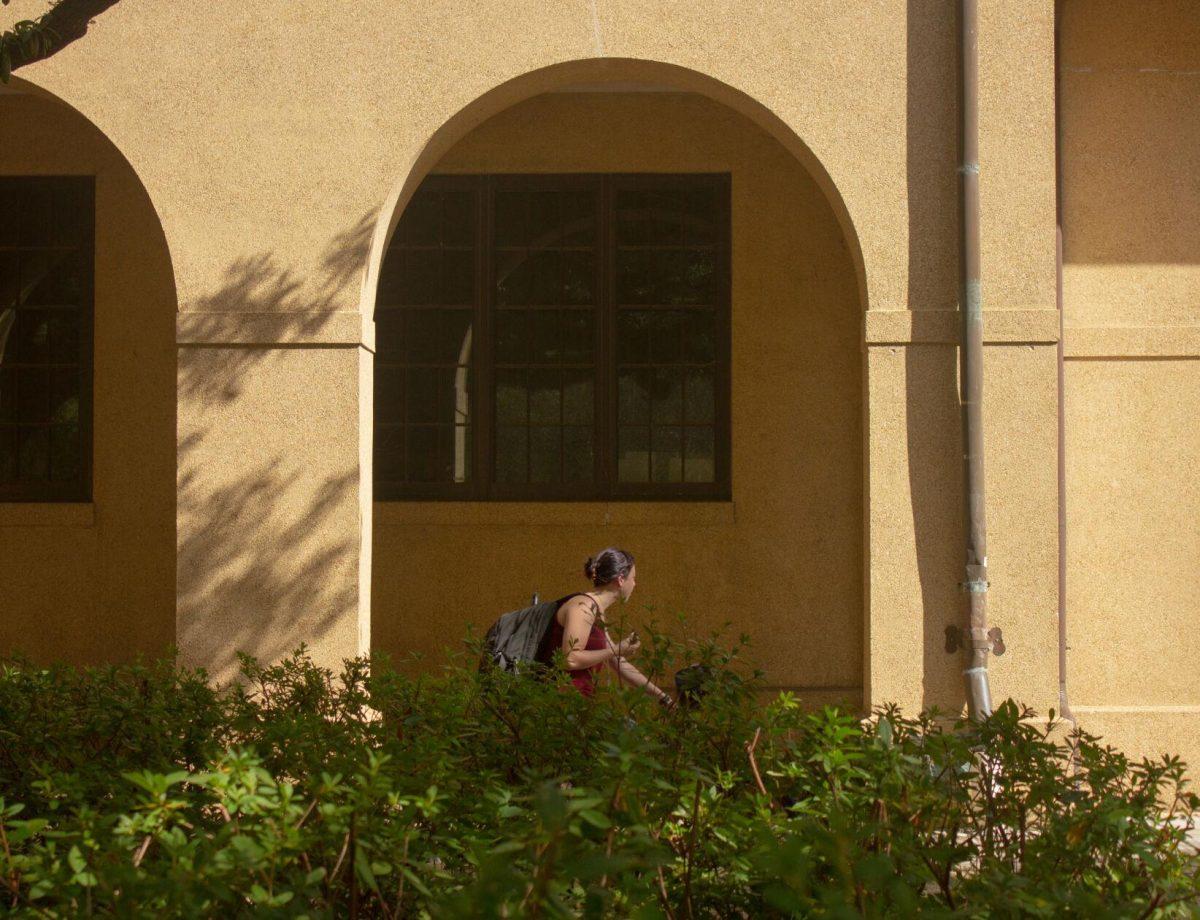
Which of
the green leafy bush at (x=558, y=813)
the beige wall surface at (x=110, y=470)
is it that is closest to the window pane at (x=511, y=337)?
the beige wall surface at (x=110, y=470)

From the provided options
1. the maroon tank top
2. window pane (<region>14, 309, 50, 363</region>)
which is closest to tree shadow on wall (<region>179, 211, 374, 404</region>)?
the maroon tank top

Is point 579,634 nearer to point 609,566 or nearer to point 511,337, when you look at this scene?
point 609,566

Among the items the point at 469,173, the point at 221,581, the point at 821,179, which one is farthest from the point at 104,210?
the point at 821,179

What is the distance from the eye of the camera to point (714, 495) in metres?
8.95

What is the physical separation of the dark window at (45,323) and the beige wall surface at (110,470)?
17 cm

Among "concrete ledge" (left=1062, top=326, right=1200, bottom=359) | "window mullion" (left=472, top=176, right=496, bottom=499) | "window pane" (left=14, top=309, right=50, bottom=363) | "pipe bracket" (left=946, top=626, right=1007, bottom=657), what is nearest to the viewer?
"pipe bracket" (left=946, top=626, right=1007, bottom=657)

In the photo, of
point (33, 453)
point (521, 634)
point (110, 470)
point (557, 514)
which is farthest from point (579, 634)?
point (33, 453)

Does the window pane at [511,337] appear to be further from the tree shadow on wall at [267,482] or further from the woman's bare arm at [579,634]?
the woman's bare arm at [579,634]

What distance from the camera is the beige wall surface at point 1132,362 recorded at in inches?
302

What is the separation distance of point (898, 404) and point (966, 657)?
1.24 meters

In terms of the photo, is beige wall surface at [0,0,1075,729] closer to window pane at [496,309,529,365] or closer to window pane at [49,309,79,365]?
window pane at [496,309,529,365]

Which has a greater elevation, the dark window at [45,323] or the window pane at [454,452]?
the dark window at [45,323]

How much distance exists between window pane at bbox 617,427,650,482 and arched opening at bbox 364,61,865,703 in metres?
0.08

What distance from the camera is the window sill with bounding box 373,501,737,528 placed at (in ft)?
28.8
